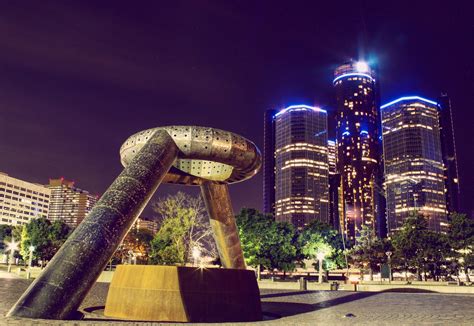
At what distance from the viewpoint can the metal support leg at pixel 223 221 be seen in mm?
17391

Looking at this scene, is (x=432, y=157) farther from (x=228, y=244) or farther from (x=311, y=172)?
(x=228, y=244)

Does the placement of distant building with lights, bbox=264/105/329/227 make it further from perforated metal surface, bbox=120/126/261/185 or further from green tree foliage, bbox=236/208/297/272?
perforated metal surface, bbox=120/126/261/185

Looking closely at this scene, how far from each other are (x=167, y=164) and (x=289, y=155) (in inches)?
6963

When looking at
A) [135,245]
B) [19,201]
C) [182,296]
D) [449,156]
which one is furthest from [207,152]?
[19,201]

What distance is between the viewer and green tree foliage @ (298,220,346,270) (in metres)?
59.0

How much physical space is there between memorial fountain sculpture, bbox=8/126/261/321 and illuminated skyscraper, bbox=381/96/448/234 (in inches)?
6050

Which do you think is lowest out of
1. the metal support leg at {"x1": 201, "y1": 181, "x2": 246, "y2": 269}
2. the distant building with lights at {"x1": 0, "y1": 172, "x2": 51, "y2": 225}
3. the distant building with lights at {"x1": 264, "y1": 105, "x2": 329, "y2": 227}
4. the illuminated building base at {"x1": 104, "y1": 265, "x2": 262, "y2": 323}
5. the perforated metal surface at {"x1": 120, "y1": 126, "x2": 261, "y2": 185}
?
the illuminated building base at {"x1": 104, "y1": 265, "x2": 262, "y2": 323}

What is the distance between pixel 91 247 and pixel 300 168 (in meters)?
178

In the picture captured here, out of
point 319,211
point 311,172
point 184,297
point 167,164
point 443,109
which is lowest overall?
point 184,297

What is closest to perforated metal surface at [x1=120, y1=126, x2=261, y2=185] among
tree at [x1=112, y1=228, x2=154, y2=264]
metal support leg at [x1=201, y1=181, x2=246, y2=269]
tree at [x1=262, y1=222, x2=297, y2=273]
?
metal support leg at [x1=201, y1=181, x2=246, y2=269]

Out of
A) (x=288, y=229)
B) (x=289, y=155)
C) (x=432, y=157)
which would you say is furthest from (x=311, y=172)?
(x=288, y=229)

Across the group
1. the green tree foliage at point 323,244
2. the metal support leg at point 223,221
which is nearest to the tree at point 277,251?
the green tree foliage at point 323,244

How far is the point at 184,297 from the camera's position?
11617mm

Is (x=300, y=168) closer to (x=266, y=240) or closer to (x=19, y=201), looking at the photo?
(x=19, y=201)
